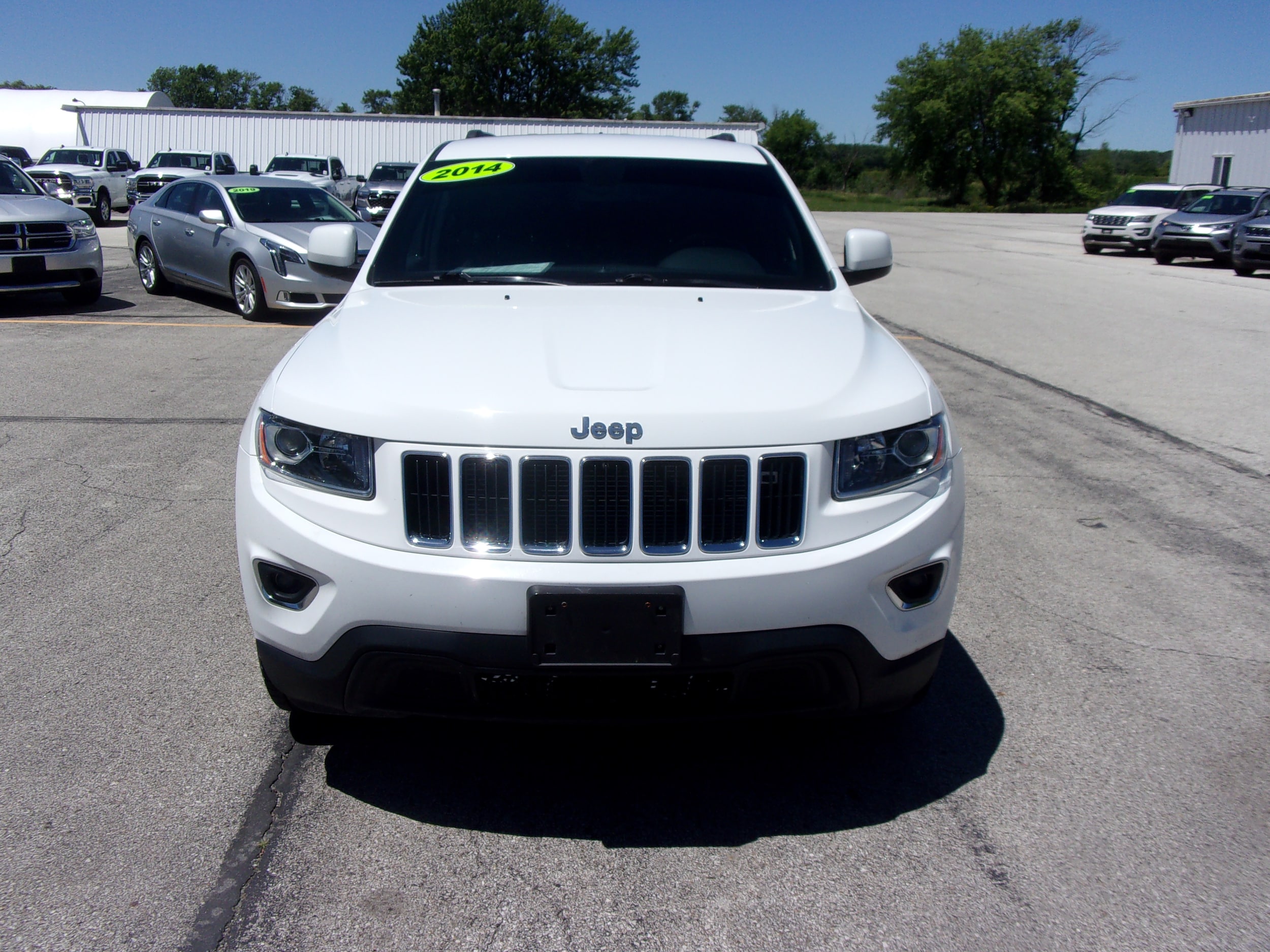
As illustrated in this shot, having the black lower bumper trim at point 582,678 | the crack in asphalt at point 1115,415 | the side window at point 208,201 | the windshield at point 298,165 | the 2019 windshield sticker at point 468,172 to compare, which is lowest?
the crack in asphalt at point 1115,415

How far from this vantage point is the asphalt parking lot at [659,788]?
2.41 m

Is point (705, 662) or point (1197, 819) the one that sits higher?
point (705, 662)

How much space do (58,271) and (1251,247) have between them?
20680 millimetres

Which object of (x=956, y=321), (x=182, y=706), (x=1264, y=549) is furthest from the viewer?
(x=956, y=321)

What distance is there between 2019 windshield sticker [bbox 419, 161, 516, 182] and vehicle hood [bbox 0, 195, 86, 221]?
31.0ft

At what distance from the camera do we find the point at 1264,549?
5.11 metres

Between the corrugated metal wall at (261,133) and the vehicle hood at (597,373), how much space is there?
1681 inches

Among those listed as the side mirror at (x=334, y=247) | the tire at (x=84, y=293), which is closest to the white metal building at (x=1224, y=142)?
the tire at (x=84, y=293)

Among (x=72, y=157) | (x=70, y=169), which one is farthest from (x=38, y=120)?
(x=70, y=169)

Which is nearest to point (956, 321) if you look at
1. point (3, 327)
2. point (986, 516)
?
point (986, 516)

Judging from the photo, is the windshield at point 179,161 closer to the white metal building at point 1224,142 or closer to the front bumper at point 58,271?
the front bumper at point 58,271

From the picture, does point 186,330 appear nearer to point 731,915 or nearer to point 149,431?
point 149,431

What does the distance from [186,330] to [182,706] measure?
8977 millimetres

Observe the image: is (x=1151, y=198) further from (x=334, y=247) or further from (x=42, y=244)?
(x=334, y=247)
